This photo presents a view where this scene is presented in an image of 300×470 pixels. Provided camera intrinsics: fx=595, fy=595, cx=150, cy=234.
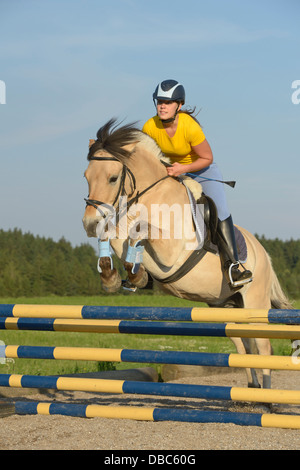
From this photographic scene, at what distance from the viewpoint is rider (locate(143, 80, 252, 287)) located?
4969mm

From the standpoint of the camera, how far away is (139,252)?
178 inches

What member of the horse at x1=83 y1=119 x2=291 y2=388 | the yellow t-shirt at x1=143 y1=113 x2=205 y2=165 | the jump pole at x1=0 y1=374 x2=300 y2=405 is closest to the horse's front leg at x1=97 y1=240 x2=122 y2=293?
the horse at x1=83 y1=119 x2=291 y2=388

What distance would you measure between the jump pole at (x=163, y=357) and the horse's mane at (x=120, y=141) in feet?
4.89

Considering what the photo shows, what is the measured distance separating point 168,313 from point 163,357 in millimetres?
437

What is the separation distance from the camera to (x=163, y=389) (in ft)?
13.9

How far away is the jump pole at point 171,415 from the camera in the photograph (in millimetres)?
3947

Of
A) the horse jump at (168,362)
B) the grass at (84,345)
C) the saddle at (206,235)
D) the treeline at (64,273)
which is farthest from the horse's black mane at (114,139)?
the treeline at (64,273)

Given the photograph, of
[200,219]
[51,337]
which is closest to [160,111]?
[200,219]

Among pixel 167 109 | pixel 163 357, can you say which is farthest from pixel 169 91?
pixel 163 357

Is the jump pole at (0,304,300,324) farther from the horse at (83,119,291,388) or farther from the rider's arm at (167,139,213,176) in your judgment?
the rider's arm at (167,139,213,176)

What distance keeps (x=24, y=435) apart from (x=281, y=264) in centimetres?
1991

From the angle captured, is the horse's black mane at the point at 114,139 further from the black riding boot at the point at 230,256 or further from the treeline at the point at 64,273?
the treeline at the point at 64,273

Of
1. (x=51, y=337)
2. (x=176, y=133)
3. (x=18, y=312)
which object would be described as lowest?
(x=51, y=337)
